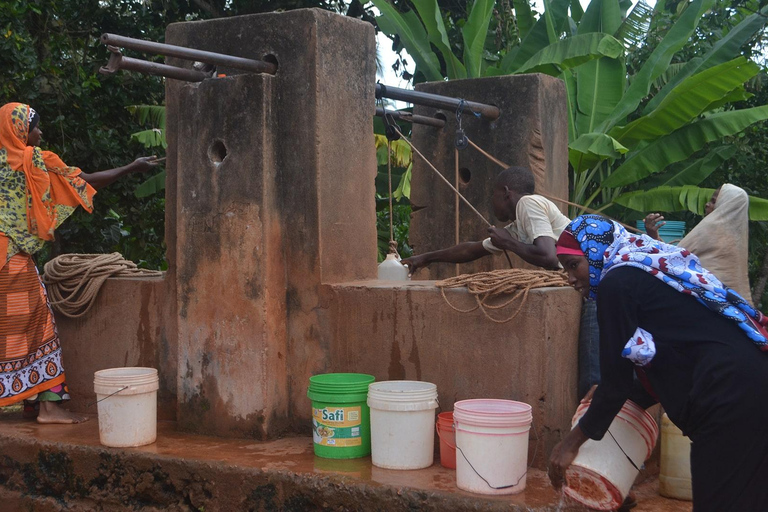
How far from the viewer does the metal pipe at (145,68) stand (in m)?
4.54

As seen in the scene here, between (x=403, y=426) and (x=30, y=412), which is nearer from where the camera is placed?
(x=403, y=426)

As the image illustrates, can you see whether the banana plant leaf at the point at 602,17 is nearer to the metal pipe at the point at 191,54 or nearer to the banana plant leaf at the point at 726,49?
the banana plant leaf at the point at 726,49

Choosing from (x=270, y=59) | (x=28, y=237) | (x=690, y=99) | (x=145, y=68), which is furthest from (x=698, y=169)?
(x=28, y=237)

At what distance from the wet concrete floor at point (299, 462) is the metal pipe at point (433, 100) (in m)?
2.31

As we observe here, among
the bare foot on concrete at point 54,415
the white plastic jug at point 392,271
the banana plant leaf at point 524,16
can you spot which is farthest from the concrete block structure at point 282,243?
the banana plant leaf at point 524,16

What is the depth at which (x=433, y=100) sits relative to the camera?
238 inches

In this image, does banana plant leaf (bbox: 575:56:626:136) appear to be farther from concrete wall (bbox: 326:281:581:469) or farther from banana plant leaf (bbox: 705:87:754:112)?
concrete wall (bbox: 326:281:581:469)

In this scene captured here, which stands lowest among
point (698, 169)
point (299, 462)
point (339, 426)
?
point (299, 462)

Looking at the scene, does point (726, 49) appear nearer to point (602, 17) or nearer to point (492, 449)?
point (602, 17)

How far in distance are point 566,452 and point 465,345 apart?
4.19ft

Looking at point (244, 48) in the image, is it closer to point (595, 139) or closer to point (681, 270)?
point (681, 270)

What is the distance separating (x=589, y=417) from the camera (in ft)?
10.7

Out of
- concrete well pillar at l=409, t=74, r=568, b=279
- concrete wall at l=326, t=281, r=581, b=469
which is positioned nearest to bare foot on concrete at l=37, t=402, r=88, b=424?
concrete wall at l=326, t=281, r=581, b=469

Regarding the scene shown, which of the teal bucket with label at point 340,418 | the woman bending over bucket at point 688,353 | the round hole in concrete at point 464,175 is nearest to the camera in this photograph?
the woman bending over bucket at point 688,353
